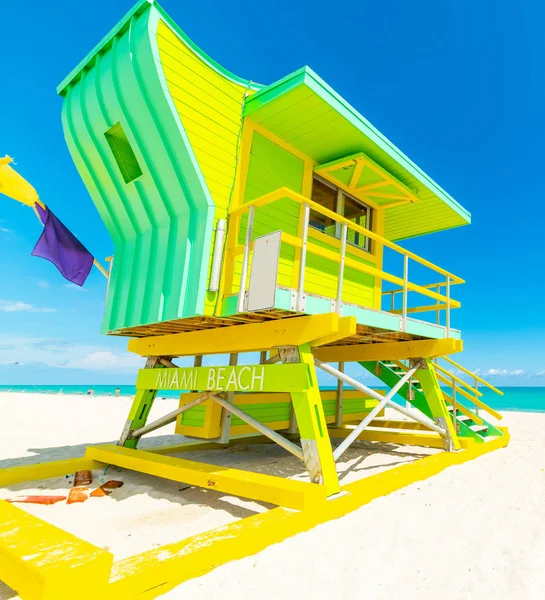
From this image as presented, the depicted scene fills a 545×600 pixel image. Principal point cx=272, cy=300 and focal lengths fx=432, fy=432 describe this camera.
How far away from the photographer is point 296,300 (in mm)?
4859

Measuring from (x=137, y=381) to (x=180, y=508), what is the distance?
2.82 meters

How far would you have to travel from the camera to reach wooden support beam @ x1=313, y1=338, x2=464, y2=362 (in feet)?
24.7

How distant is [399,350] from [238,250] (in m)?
3.81

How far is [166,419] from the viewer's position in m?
6.86

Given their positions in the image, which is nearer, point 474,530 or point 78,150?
point 474,530

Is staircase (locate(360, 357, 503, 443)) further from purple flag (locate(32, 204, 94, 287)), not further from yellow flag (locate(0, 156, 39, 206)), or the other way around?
yellow flag (locate(0, 156, 39, 206))

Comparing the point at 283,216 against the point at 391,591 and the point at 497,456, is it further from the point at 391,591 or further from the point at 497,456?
the point at 497,456

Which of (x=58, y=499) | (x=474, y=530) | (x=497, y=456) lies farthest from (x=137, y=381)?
(x=497, y=456)

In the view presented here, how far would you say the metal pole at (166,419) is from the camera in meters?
6.44

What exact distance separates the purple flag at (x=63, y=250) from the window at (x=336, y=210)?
12.8 feet

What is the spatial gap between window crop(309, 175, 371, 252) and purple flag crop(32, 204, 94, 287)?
3.89m

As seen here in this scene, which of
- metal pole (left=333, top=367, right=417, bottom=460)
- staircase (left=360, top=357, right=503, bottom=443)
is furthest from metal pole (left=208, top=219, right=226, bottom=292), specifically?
staircase (left=360, top=357, right=503, bottom=443)

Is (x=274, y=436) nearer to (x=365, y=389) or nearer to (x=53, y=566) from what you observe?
(x=365, y=389)

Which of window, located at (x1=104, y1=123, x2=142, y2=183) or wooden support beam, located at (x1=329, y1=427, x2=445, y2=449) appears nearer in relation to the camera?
window, located at (x1=104, y1=123, x2=142, y2=183)
